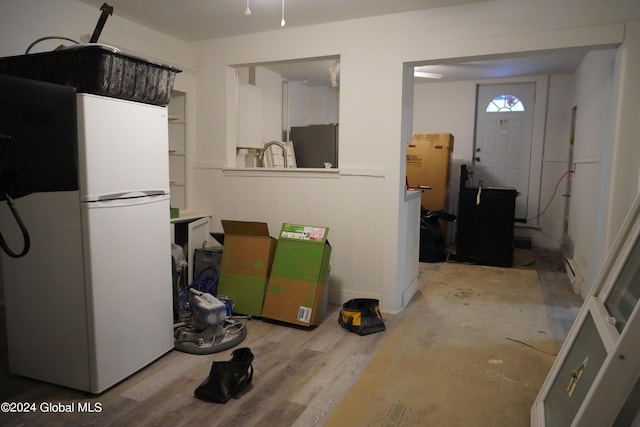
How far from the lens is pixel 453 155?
638 cm

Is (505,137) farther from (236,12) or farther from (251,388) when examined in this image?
(251,388)

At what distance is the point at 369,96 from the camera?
336 cm

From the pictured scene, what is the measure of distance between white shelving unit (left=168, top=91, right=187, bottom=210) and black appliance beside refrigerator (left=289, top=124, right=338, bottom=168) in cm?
146

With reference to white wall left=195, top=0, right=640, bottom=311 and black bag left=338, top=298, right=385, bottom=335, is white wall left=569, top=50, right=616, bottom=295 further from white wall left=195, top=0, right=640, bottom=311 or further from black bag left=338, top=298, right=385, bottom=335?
black bag left=338, top=298, right=385, bottom=335

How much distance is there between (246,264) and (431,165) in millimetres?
3457

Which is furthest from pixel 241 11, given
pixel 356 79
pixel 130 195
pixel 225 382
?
pixel 225 382

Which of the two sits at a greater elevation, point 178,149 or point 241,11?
point 241,11

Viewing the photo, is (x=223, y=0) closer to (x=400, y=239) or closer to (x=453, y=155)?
(x=400, y=239)

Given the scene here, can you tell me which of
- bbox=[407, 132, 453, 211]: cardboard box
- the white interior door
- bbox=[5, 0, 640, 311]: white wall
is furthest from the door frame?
the white interior door

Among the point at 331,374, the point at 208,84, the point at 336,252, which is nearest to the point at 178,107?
the point at 208,84

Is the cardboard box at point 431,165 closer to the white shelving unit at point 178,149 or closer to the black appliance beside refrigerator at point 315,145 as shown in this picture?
the black appliance beside refrigerator at point 315,145

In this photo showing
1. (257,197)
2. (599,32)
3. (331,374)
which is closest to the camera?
(331,374)

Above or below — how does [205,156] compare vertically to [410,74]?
below

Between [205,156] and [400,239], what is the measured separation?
6.77ft
